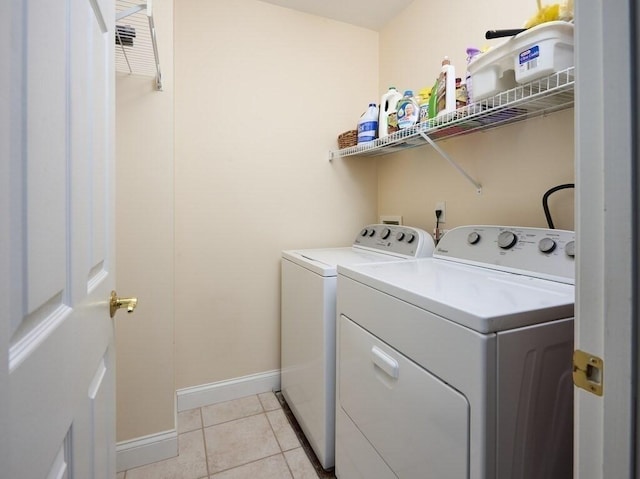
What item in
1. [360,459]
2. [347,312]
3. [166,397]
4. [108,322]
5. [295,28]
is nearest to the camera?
[108,322]

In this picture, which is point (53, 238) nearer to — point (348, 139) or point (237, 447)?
point (237, 447)

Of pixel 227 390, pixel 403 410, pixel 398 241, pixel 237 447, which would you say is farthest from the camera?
pixel 227 390

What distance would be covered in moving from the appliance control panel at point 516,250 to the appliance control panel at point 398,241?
0.37 feet

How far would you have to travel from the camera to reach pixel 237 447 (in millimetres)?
1648

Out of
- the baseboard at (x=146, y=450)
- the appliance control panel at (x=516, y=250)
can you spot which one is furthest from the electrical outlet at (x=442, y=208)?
the baseboard at (x=146, y=450)

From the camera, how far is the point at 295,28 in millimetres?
2154

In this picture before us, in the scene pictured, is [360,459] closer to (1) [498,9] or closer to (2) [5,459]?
(2) [5,459]

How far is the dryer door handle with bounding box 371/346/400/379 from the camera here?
37.3 inches

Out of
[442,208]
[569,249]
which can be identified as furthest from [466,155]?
[569,249]

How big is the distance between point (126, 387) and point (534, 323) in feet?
5.73

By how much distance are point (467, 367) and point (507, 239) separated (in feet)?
2.38

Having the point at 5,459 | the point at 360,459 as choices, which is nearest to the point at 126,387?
the point at 360,459

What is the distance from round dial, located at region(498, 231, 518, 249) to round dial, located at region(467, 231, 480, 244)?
95mm

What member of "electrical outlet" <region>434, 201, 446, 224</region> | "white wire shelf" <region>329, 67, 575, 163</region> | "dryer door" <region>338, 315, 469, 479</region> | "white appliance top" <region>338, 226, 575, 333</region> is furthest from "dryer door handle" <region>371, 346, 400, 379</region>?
"electrical outlet" <region>434, 201, 446, 224</region>
